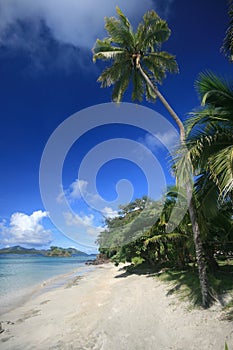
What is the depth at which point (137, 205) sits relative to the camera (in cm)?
1878

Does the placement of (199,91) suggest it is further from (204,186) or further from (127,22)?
(127,22)

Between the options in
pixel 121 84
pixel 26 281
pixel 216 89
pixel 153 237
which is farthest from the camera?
pixel 26 281

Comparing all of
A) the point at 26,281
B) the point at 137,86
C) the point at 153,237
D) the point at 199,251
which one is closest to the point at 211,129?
the point at 199,251

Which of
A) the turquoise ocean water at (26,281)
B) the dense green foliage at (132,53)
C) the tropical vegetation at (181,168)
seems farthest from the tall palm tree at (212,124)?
the turquoise ocean water at (26,281)

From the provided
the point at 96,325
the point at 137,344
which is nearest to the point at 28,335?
the point at 96,325

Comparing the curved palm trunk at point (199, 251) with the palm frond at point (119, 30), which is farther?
the palm frond at point (119, 30)

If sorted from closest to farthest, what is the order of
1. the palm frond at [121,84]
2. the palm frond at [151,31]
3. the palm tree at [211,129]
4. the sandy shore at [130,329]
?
1. the sandy shore at [130,329]
2. the palm tree at [211,129]
3. the palm frond at [151,31]
4. the palm frond at [121,84]

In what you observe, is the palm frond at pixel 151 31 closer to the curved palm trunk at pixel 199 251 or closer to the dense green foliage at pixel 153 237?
the curved palm trunk at pixel 199 251

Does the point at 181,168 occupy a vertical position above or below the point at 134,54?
below

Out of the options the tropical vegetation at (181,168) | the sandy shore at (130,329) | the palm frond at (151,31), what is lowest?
the sandy shore at (130,329)

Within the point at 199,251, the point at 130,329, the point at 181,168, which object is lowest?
the point at 130,329

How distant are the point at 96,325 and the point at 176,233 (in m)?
7.67

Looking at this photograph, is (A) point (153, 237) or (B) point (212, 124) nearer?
(B) point (212, 124)

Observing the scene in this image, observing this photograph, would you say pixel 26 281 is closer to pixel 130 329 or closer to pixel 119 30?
pixel 130 329
